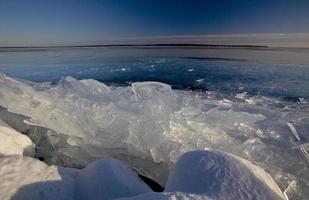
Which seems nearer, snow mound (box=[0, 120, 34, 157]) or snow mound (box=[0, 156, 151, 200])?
snow mound (box=[0, 156, 151, 200])

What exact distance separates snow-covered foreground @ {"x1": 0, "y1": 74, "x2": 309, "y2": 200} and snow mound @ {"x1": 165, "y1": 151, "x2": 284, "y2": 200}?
0.71 meters

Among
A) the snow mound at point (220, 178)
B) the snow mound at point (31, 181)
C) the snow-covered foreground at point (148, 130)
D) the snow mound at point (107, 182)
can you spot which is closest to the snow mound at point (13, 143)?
the snow-covered foreground at point (148, 130)

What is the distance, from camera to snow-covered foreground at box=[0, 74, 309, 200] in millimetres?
2789

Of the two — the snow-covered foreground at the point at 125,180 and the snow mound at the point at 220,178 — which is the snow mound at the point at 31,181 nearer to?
the snow-covered foreground at the point at 125,180

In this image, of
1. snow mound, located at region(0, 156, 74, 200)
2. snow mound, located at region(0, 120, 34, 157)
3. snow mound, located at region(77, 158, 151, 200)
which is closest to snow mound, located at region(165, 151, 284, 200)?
snow mound, located at region(77, 158, 151, 200)

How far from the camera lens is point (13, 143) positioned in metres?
2.83

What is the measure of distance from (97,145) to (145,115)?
51cm

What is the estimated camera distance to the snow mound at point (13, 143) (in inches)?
107

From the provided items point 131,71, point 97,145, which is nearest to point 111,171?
point 97,145

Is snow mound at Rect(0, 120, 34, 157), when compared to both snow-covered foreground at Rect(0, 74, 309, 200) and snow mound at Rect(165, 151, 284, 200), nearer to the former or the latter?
snow-covered foreground at Rect(0, 74, 309, 200)

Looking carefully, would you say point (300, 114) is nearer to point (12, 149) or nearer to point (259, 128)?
point (259, 128)

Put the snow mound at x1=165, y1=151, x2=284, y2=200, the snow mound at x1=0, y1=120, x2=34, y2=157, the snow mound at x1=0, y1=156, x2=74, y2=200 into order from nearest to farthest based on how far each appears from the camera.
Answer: the snow mound at x1=165, y1=151, x2=284, y2=200
the snow mound at x1=0, y1=156, x2=74, y2=200
the snow mound at x1=0, y1=120, x2=34, y2=157

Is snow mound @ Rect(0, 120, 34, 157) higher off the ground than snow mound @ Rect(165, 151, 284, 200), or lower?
lower

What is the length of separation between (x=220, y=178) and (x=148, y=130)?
131cm
